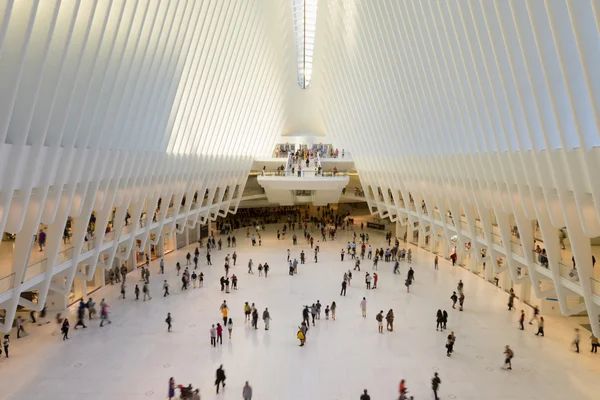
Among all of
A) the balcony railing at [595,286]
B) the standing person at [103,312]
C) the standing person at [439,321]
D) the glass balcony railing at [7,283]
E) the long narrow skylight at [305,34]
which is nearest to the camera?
the glass balcony railing at [7,283]

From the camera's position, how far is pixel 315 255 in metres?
23.1

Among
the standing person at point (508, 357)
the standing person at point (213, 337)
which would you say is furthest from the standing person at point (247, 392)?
the standing person at point (508, 357)

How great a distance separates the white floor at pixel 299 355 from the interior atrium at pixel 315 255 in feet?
0.25

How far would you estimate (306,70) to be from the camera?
108 feet

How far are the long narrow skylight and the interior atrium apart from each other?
1.93 m

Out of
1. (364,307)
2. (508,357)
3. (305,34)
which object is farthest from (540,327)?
(305,34)

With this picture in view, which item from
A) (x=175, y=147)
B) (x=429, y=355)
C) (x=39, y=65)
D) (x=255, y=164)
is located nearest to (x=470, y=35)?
(x=429, y=355)

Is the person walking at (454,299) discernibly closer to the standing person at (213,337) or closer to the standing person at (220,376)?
the standing person at (213,337)

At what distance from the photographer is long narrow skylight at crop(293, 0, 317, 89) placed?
2530cm

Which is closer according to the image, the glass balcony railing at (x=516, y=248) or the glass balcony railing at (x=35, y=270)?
the glass balcony railing at (x=35, y=270)

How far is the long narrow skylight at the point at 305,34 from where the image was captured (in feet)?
83.0

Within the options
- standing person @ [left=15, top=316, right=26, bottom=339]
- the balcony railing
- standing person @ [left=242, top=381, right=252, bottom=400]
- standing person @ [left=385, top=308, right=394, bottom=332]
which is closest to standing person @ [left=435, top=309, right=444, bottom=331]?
standing person @ [left=385, top=308, right=394, bottom=332]

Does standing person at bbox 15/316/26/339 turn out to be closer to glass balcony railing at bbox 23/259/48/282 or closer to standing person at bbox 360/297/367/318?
glass balcony railing at bbox 23/259/48/282

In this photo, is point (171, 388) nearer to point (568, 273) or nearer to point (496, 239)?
point (568, 273)
